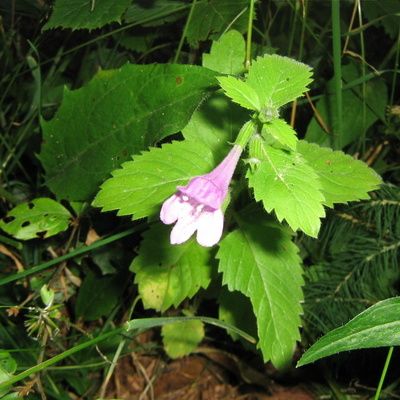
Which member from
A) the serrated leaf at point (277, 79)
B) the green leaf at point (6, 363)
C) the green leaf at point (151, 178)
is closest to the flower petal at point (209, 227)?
the green leaf at point (151, 178)

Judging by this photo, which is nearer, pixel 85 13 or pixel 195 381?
pixel 85 13

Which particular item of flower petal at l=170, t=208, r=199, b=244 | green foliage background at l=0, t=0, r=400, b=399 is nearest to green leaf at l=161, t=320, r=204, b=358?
green foliage background at l=0, t=0, r=400, b=399

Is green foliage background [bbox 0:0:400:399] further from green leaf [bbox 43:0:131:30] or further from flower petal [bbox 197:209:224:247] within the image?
flower petal [bbox 197:209:224:247]

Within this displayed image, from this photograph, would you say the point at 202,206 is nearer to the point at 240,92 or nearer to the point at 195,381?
the point at 240,92

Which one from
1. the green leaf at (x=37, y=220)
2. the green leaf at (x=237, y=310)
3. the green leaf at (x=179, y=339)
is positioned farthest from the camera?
the green leaf at (x=179, y=339)

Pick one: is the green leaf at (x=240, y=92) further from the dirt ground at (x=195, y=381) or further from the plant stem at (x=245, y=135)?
the dirt ground at (x=195, y=381)

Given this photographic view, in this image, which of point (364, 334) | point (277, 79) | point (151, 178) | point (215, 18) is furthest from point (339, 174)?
point (215, 18)

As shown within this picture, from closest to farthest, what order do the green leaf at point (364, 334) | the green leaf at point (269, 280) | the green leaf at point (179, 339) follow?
the green leaf at point (364, 334)
the green leaf at point (269, 280)
the green leaf at point (179, 339)
